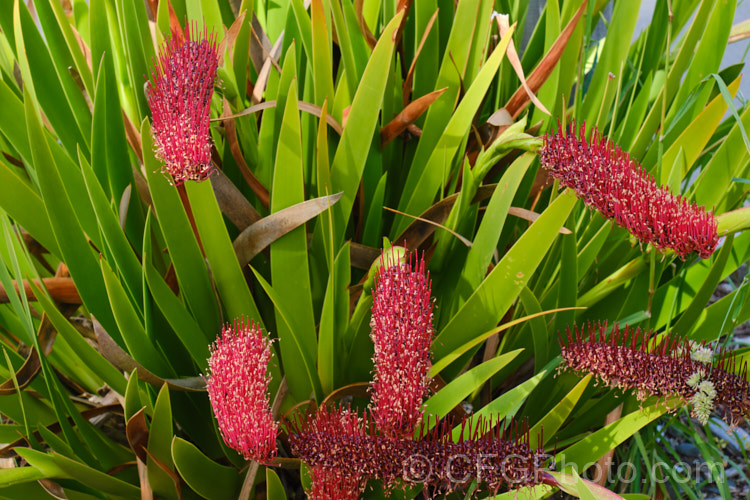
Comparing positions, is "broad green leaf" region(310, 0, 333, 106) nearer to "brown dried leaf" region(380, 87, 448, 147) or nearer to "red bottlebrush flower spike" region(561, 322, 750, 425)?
"brown dried leaf" region(380, 87, 448, 147)

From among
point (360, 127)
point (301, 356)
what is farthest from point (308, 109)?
point (301, 356)

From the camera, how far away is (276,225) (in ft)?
2.19

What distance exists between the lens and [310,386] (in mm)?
744

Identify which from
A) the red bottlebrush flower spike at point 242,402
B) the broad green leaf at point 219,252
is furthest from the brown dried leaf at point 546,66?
the red bottlebrush flower spike at point 242,402

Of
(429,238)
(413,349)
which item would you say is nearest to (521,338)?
(429,238)

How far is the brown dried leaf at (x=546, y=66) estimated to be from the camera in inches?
29.5

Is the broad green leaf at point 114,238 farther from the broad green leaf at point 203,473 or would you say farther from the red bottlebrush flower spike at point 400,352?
the red bottlebrush flower spike at point 400,352

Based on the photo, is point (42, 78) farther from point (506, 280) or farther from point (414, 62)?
point (506, 280)

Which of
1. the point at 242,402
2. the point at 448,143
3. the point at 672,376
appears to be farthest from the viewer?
the point at 448,143

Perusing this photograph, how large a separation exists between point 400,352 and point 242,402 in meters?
0.12

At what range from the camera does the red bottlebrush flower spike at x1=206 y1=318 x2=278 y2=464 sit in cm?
43

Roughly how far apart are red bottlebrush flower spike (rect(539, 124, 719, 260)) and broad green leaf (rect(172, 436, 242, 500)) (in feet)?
1.39

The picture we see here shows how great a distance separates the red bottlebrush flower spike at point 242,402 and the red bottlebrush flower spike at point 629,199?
300 millimetres

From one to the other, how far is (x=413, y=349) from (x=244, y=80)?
522 mm
